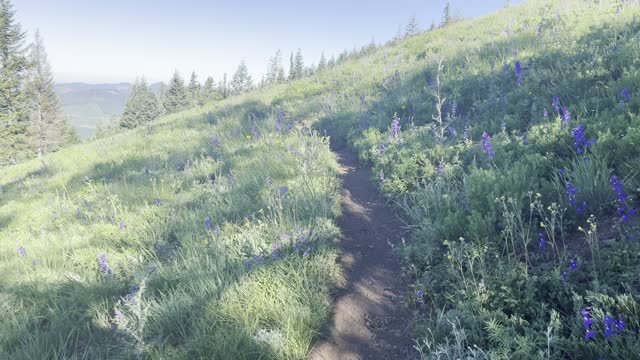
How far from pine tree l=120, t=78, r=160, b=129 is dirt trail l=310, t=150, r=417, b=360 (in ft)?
226

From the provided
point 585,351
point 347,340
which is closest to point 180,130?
point 347,340

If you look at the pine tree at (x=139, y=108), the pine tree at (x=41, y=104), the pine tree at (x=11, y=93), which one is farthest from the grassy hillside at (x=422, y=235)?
the pine tree at (x=139, y=108)

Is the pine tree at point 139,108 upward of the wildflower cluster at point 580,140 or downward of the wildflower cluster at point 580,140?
upward

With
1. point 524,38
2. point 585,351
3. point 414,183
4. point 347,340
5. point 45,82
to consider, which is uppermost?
point 45,82

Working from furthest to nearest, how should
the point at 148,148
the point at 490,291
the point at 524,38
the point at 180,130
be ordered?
the point at 180,130, the point at 148,148, the point at 524,38, the point at 490,291

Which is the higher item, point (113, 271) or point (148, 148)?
point (148, 148)

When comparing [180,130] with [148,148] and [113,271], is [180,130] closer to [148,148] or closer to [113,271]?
[148,148]

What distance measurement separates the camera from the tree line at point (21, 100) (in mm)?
35625

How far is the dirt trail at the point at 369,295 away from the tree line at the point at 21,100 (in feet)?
139

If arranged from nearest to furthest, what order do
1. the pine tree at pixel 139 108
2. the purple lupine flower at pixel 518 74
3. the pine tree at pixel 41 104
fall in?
the purple lupine flower at pixel 518 74 < the pine tree at pixel 41 104 < the pine tree at pixel 139 108

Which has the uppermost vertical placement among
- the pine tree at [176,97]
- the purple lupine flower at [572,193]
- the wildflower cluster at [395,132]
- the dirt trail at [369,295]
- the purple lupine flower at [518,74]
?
the pine tree at [176,97]

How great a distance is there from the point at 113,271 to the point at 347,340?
264 cm

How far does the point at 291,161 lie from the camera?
6.31 meters

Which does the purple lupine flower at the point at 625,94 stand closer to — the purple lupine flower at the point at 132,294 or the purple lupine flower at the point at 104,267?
the purple lupine flower at the point at 132,294
